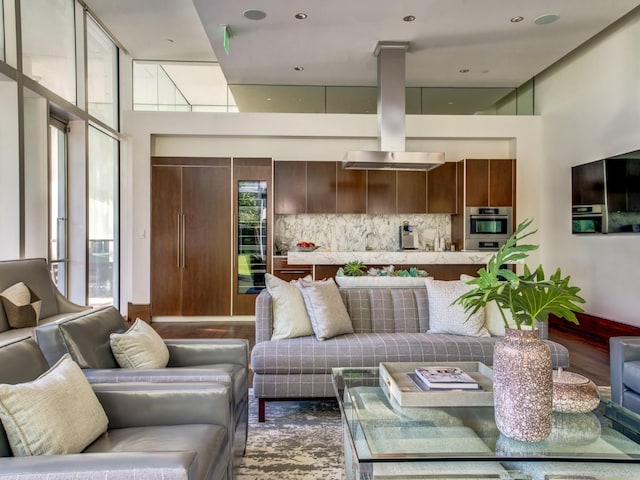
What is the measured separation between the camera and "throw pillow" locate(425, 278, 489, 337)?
3.07 metres

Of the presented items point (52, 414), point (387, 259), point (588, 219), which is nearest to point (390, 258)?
point (387, 259)

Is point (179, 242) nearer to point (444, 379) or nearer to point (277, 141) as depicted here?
point (277, 141)

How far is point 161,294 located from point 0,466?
200 inches

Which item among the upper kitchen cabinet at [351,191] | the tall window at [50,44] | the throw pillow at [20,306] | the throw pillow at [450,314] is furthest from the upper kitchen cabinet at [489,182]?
the throw pillow at [20,306]

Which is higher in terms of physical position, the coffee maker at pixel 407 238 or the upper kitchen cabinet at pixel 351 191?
the upper kitchen cabinet at pixel 351 191

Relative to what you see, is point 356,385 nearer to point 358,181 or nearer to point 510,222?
point 358,181

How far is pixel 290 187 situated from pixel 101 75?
2853 mm

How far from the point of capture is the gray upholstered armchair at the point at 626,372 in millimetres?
2483

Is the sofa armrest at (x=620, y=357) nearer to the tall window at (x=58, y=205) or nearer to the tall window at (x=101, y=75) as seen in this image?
the tall window at (x=58, y=205)

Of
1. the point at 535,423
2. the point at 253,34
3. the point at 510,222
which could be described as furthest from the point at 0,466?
the point at 510,222

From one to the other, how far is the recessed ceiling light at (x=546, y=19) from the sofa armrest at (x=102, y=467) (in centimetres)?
489

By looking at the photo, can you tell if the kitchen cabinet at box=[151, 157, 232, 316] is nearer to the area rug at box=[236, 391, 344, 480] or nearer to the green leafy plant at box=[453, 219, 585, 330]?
the area rug at box=[236, 391, 344, 480]

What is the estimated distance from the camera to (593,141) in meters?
5.10

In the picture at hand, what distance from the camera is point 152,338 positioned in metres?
2.20
